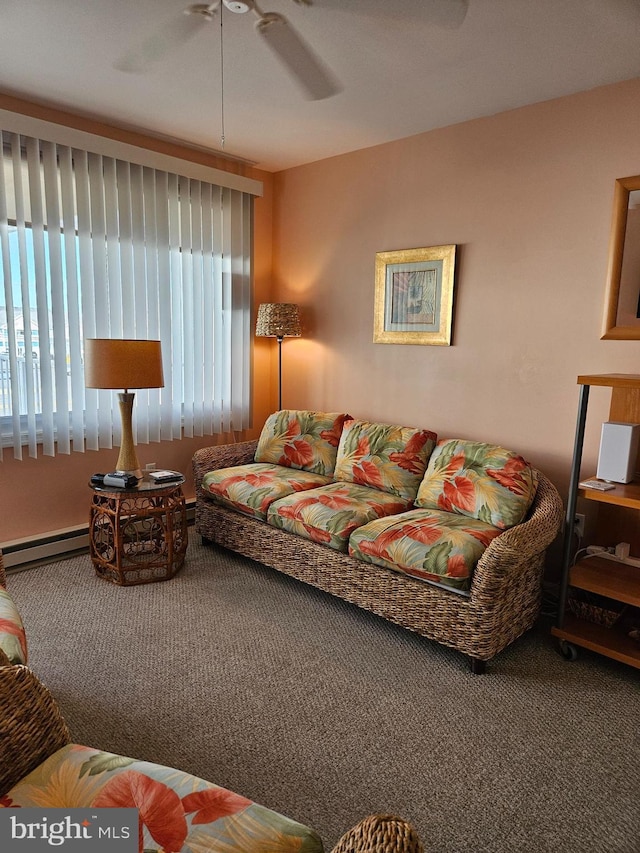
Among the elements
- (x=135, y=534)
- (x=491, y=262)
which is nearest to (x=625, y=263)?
(x=491, y=262)

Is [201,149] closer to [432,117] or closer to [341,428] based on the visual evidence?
[432,117]

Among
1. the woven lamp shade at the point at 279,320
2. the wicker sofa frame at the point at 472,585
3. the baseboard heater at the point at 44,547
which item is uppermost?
the woven lamp shade at the point at 279,320

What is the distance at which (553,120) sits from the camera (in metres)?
2.79

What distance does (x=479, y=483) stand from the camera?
8.93ft

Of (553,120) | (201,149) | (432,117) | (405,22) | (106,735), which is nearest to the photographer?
(106,735)

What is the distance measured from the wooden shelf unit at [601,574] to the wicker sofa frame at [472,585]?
0.42 feet

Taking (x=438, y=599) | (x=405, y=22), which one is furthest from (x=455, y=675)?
(x=405, y=22)

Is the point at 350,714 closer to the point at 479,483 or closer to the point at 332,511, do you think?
the point at 332,511

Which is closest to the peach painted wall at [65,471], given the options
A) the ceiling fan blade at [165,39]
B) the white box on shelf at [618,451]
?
the ceiling fan blade at [165,39]

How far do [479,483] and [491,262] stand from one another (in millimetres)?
1284

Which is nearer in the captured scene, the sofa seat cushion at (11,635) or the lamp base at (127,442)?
the sofa seat cushion at (11,635)

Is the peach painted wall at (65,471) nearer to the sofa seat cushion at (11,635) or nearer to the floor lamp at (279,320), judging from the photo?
the floor lamp at (279,320)

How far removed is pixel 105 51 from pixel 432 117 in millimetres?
1716

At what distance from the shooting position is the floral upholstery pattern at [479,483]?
8.46ft
